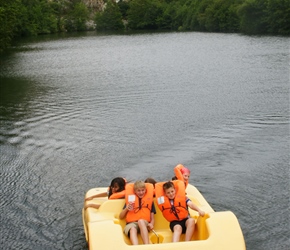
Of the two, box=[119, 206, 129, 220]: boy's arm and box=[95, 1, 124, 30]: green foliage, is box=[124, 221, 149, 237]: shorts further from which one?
box=[95, 1, 124, 30]: green foliage

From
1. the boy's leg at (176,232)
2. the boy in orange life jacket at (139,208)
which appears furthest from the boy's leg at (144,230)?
the boy's leg at (176,232)

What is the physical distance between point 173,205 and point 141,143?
5.38 m

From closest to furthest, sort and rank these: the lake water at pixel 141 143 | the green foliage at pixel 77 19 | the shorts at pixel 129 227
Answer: the shorts at pixel 129 227 → the lake water at pixel 141 143 → the green foliage at pixel 77 19

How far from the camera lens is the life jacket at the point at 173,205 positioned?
19.8 feet

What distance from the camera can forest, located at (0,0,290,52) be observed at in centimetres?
4828

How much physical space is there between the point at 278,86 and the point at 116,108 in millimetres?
6260

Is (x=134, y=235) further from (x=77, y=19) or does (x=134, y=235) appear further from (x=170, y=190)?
(x=77, y=19)

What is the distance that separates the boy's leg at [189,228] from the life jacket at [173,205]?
0.54 ft

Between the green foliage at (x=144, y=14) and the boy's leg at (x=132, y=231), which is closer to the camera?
the boy's leg at (x=132, y=231)

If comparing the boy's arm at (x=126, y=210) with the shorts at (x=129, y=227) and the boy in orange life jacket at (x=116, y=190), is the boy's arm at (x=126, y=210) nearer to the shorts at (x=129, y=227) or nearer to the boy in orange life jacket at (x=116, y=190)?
the shorts at (x=129, y=227)

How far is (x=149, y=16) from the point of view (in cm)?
7625

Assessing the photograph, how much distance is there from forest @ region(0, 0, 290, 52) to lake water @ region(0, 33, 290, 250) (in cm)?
1787

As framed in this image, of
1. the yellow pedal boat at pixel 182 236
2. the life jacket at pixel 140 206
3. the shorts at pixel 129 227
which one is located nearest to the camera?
the yellow pedal boat at pixel 182 236

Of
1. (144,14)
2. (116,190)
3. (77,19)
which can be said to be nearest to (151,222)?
(116,190)
